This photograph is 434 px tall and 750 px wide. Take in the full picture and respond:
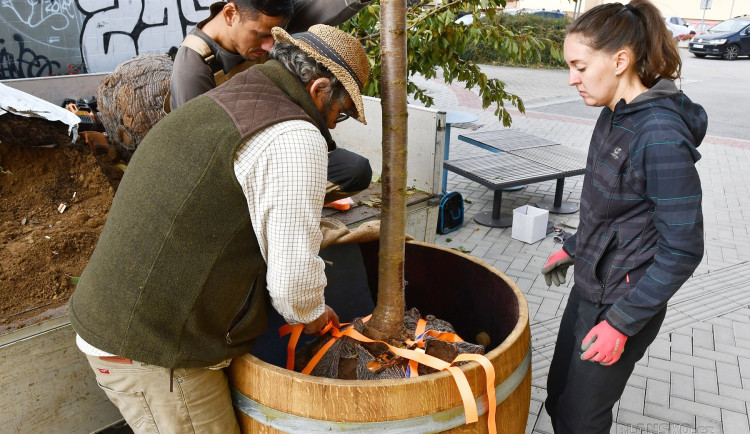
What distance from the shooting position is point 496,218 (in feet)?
18.3

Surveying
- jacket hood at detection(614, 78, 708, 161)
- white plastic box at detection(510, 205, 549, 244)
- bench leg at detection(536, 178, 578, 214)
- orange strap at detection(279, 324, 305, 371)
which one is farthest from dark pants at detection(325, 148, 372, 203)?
bench leg at detection(536, 178, 578, 214)

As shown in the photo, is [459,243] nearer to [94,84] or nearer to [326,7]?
[326,7]

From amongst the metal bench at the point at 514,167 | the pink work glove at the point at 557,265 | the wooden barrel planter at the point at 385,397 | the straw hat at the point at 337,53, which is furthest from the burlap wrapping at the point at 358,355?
the metal bench at the point at 514,167

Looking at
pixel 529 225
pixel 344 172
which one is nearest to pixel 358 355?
pixel 344 172

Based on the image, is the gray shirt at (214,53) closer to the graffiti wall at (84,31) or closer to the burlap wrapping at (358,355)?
the burlap wrapping at (358,355)

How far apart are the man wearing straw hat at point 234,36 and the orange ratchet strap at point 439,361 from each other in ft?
4.00

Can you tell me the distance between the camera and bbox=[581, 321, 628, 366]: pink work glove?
1801 mm

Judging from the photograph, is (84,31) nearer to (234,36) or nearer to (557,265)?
(234,36)

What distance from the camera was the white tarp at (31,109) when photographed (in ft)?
9.91

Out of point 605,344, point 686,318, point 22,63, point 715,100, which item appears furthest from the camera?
point 715,100

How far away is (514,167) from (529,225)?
682 millimetres

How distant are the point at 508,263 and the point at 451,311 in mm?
2423

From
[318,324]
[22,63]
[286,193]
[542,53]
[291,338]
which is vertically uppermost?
[286,193]

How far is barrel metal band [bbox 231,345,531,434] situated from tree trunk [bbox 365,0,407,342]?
1.38 feet
